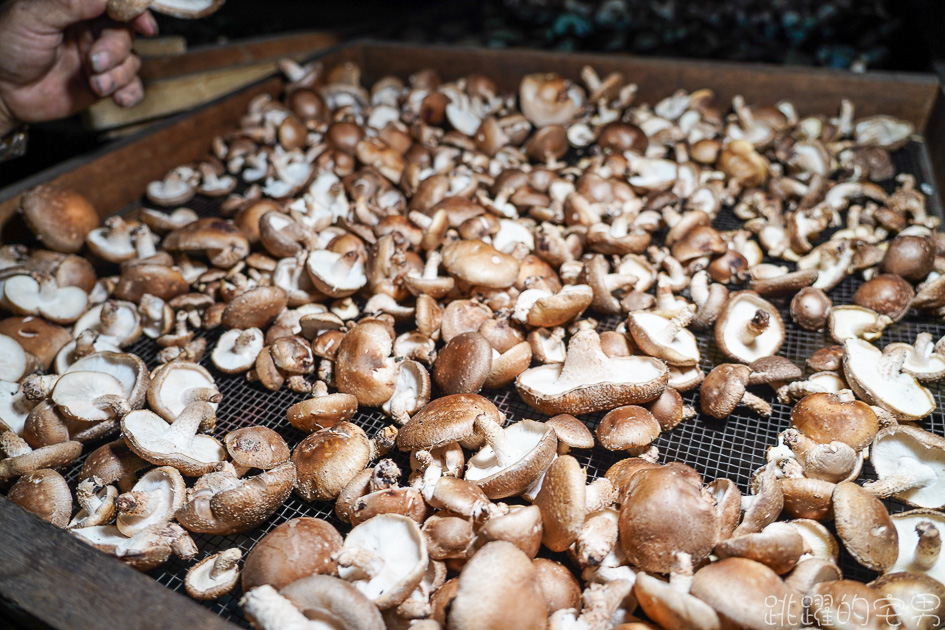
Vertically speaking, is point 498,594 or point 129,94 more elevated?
point 129,94

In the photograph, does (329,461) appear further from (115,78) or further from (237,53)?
(237,53)

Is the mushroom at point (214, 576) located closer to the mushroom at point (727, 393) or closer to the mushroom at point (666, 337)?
the mushroom at point (666, 337)

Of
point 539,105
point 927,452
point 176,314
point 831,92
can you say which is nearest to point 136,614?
point 176,314

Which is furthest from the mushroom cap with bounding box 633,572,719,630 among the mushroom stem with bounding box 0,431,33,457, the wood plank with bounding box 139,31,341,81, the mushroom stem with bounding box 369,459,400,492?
the wood plank with bounding box 139,31,341,81

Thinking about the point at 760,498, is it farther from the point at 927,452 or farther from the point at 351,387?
the point at 351,387

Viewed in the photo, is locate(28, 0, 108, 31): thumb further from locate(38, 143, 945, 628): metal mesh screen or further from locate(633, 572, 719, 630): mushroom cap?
locate(633, 572, 719, 630): mushroom cap

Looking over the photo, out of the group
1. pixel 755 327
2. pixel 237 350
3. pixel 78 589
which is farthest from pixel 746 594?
pixel 237 350

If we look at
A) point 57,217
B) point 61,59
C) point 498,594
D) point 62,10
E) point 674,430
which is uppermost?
point 62,10
